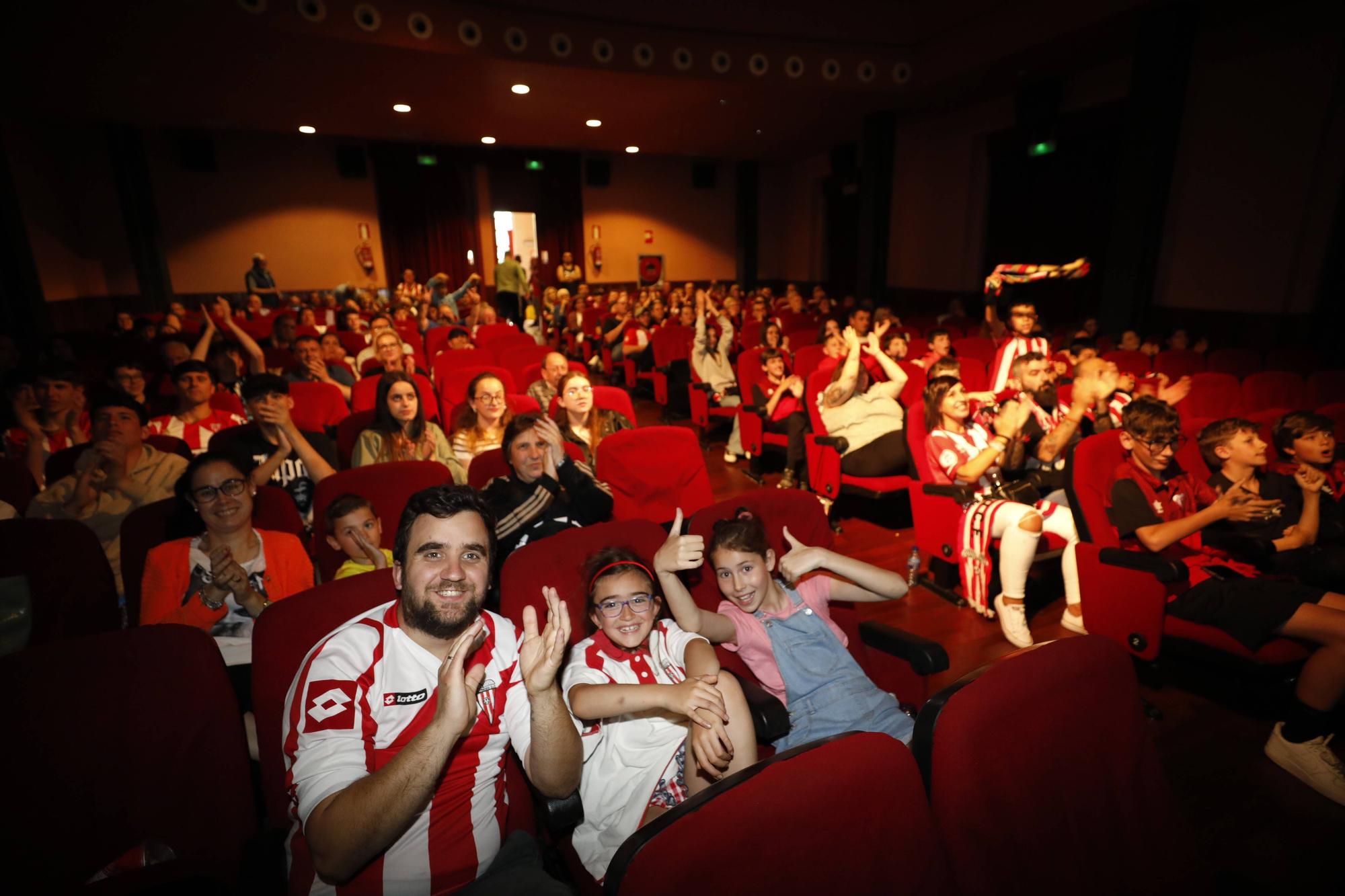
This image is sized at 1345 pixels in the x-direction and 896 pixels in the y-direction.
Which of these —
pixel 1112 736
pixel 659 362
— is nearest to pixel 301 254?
pixel 659 362

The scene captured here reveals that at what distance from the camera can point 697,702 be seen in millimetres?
1302

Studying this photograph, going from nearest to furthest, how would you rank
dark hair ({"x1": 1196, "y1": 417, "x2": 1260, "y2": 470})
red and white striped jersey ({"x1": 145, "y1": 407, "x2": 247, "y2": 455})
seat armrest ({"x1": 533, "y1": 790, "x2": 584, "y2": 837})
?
1. seat armrest ({"x1": 533, "y1": 790, "x2": 584, "y2": 837})
2. dark hair ({"x1": 1196, "y1": 417, "x2": 1260, "y2": 470})
3. red and white striped jersey ({"x1": 145, "y1": 407, "x2": 247, "y2": 455})

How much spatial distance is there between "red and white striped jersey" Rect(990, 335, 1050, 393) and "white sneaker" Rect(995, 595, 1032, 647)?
204 cm

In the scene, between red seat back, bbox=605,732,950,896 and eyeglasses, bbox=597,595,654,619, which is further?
eyeglasses, bbox=597,595,654,619

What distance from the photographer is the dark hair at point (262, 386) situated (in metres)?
2.64

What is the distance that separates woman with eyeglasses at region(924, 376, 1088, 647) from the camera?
2.72 meters

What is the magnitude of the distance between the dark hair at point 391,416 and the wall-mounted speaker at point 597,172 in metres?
13.0

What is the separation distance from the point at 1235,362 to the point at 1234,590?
15.8 ft

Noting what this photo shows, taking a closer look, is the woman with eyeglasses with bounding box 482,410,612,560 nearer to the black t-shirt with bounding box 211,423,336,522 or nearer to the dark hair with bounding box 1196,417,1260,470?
the black t-shirt with bounding box 211,423,336,522

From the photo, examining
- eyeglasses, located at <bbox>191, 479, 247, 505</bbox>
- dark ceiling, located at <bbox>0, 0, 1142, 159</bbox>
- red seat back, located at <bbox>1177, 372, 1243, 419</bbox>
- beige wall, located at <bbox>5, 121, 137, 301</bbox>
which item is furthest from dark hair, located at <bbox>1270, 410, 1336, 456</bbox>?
beige wall, located at <bbox>5, 121, 137, 301</bbox>

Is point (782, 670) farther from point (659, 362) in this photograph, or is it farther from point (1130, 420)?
point (659, 362)

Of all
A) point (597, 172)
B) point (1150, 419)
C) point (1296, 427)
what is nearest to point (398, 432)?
point (1150, 419)

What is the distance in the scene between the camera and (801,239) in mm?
15125

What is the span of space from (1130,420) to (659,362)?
498 centimetres
